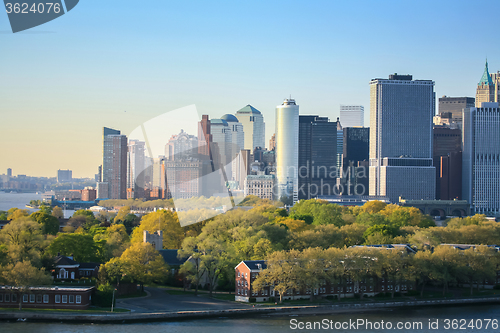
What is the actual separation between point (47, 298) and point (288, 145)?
5370 inches

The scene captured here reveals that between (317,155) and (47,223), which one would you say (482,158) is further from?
(47,223)

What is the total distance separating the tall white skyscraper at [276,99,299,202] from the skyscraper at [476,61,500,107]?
4603 cm

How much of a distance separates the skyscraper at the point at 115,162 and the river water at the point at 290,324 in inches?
5550

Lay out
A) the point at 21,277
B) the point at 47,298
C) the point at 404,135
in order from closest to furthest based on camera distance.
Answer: the point at 21,277, the point at 47,298, the point at 404,135

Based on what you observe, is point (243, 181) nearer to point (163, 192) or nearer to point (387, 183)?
point (163, 192)

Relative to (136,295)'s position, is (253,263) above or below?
above

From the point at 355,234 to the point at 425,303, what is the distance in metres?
14.1

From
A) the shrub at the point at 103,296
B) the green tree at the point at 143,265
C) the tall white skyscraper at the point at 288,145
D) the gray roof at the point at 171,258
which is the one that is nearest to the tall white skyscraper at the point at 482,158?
the tall white skyscraper at the point at 288,145

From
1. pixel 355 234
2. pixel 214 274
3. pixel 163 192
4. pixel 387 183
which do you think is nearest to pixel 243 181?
pixel 163 192

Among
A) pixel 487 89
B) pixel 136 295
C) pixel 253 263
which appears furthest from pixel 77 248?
pixel 487 89

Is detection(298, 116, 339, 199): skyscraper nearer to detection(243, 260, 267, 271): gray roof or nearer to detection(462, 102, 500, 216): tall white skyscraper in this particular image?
detection(462, 102, 500, 216): tall white skyscraper

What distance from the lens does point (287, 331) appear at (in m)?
32.5

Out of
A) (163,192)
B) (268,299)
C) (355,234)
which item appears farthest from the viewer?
(163,192)

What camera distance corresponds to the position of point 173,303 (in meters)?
37.9
